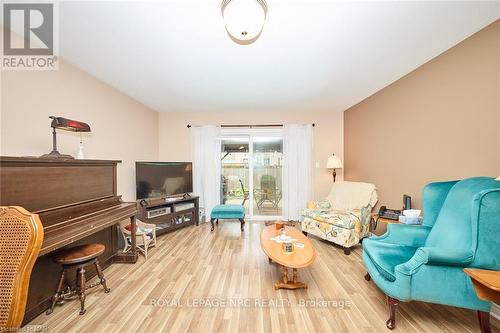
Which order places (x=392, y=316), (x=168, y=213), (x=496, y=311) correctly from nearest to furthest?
(x=392, y=316), (x=496, y=311), (x=168, y=213)

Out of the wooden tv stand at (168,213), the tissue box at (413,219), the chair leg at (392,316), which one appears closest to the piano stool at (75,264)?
the wooden tv stand at (168,213)

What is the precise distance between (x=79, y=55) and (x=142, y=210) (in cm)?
225

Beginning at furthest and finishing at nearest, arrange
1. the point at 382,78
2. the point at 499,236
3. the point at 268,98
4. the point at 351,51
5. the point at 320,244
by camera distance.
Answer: the point at 268,98
the point at 320,244
the point at 382,78
the point at 351,51
the point at 499,236

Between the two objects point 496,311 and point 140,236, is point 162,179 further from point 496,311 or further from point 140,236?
point 496,311

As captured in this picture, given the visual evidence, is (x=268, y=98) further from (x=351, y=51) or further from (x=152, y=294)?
(x=152, y=294)

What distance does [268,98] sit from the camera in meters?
3.59

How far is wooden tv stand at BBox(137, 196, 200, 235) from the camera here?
334cm

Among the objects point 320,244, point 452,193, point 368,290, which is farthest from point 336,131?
point 368,290

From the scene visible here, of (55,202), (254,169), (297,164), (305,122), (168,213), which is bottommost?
(168,213)

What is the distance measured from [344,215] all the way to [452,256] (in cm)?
166

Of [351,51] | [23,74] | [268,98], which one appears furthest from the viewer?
[268,98]

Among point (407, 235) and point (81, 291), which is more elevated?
point (407, 235)

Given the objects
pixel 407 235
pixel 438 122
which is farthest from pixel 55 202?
pixel 438 122

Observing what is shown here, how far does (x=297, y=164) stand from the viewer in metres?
4.44
